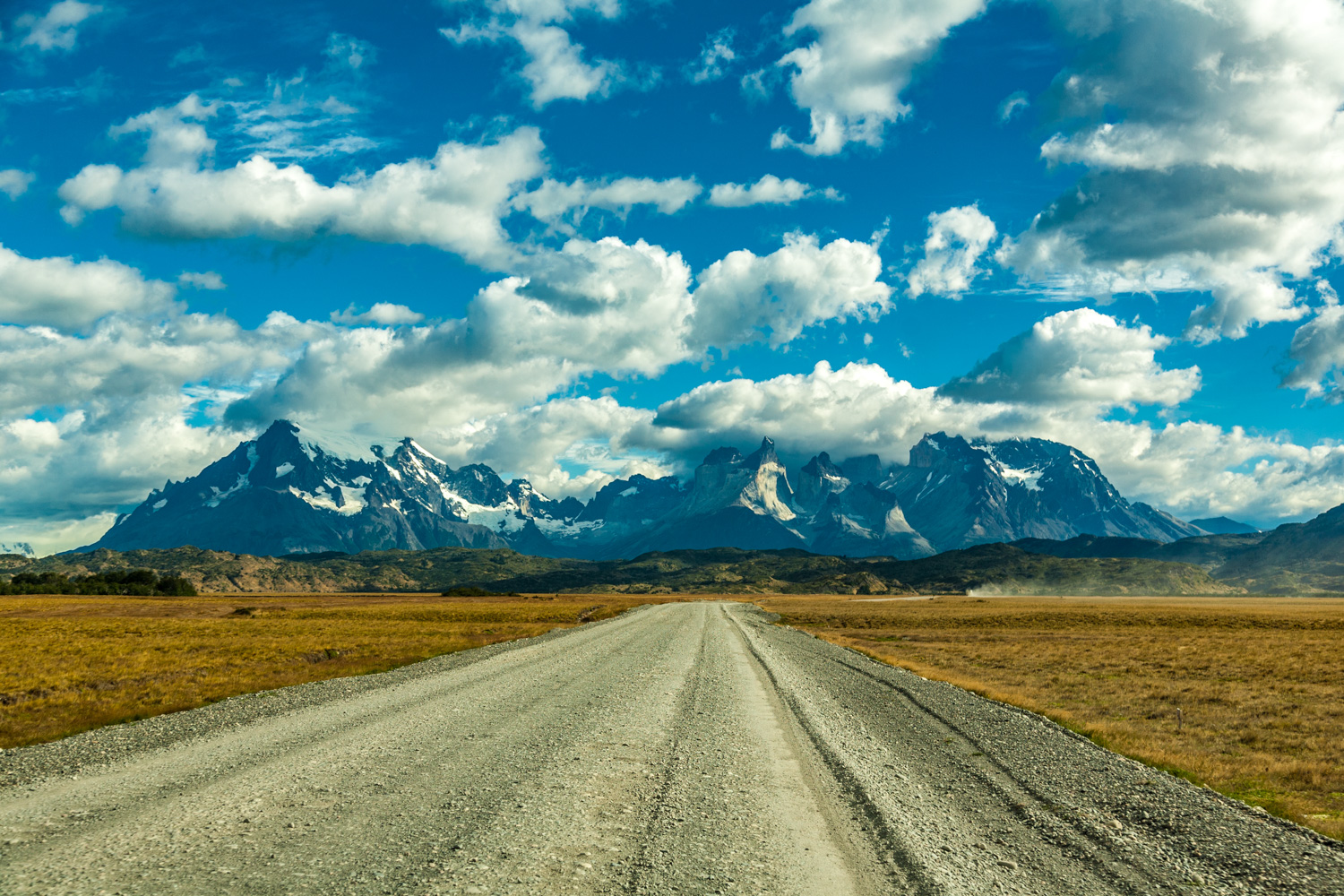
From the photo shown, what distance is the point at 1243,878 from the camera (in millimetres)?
8617

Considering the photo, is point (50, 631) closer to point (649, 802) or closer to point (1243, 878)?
point (649, 802)

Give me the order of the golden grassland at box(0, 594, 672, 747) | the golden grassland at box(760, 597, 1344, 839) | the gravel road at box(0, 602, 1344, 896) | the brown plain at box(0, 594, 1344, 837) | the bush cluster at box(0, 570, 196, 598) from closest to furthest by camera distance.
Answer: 1. the gravel road at box(0, 602, 1344, 896)
2. the golden grassland at box(760, 597, 1344, 839)
3. the brown plain at box(0, 594, 1344, 837)
4. the golden grassland at box(0, 594, 672, 747)
5. the bush cluster at box(0, 570, 196, 598)

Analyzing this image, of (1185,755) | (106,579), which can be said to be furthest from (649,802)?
(106,579)

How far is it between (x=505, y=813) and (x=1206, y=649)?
4898 centimetres

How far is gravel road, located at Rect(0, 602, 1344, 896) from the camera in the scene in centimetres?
800

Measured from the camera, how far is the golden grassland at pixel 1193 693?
14.9m

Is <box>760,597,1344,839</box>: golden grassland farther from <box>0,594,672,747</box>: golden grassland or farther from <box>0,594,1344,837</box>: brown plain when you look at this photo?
<box>0,594,672,747</box>: golden grassland

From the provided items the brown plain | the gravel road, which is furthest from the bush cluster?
the gravel road

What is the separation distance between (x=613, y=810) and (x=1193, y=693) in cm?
2613

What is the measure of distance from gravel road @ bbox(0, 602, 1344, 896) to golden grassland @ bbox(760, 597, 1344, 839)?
219 centimetres

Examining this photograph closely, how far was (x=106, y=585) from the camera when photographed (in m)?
137

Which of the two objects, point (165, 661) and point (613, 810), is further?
point (165, 661)

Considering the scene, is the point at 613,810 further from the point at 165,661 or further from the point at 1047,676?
the point at 1047,676

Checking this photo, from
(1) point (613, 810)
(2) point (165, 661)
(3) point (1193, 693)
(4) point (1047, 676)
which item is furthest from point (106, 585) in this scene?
(3) point (1193, 693)
